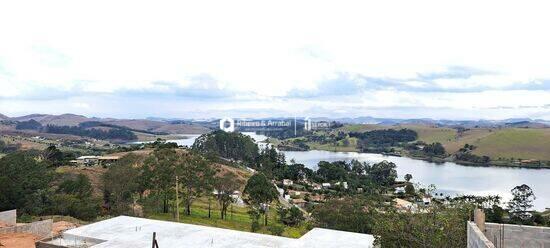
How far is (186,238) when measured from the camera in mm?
14727

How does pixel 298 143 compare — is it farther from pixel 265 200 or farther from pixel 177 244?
pixel 177 244

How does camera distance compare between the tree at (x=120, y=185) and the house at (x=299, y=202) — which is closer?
the tree at (x=120, y=185)

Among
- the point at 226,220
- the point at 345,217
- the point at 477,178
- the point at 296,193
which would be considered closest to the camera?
the point at 345,217

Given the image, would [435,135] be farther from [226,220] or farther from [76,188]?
[76,188]

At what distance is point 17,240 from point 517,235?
53.2ft

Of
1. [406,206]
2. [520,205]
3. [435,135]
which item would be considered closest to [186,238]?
[406,206]

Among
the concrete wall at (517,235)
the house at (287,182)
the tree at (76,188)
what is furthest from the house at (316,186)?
the concrete wall at (517,235)

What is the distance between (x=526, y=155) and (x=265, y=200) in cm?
9397

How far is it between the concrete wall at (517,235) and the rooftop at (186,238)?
5788 mm

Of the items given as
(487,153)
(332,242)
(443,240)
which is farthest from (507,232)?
(487,153)

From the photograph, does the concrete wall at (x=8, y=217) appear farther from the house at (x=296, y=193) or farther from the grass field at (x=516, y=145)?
the grass field at (x=516, y=145)

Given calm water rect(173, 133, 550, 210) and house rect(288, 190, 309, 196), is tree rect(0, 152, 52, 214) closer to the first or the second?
house rect(288, 190, 309, 196)

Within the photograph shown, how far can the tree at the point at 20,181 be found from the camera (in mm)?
24344

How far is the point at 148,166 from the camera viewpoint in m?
32.0
